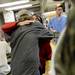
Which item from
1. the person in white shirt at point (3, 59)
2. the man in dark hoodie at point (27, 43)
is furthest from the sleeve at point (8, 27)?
the person in white shirt at point (3, 59)

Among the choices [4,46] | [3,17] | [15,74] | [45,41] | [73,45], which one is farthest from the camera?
[3,17]

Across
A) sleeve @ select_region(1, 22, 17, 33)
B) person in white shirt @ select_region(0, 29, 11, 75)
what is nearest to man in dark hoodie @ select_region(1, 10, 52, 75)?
sleeve @ select_region(1, 22, 17, 33)

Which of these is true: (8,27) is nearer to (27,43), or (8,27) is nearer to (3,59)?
(27,43)

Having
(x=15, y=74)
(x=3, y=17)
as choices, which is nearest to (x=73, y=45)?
(x=15, y=74)

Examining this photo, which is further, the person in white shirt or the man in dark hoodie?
the person in white shirt

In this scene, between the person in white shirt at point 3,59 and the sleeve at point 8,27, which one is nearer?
the sleeve at point 8,27

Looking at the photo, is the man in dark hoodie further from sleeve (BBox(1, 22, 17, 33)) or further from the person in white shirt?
the person in white shirt

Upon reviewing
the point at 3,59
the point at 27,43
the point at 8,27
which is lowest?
the point at 3,59

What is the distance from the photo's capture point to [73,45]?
57cm

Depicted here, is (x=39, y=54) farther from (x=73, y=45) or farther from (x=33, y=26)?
(x=73, y=45)

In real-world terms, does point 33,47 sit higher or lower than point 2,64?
higher

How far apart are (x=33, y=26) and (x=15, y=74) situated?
2.11 ft

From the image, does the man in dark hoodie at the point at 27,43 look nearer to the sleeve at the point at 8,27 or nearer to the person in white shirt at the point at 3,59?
the sleeve at the point at 8,27

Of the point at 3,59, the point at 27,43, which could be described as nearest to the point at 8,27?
the point at 27,43
